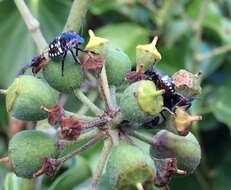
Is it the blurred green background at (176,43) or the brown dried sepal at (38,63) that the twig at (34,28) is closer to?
the brown dried sepal at (38,63)

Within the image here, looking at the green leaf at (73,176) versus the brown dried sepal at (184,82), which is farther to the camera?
the green leaf at (73,176)

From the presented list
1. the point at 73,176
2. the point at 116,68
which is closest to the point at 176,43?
the point at 73,176

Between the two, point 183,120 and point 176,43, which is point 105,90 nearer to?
point 183,120

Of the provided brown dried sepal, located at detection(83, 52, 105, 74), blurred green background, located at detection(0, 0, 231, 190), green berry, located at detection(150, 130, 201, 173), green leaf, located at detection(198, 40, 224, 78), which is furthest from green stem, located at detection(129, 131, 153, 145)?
green leaf, located at detection(198, 40, 224, 78)

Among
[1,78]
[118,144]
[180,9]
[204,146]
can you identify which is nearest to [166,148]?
[118,144]

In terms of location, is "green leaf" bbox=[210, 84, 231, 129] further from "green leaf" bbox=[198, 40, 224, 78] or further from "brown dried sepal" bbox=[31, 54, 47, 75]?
"brown dried sepal" bbox=[31, 54, 47, 75]

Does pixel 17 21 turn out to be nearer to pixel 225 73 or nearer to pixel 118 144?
pixel 225 73

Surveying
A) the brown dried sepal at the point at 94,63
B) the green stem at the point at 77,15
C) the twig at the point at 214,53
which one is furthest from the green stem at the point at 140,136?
the twig at the point at 214,53
